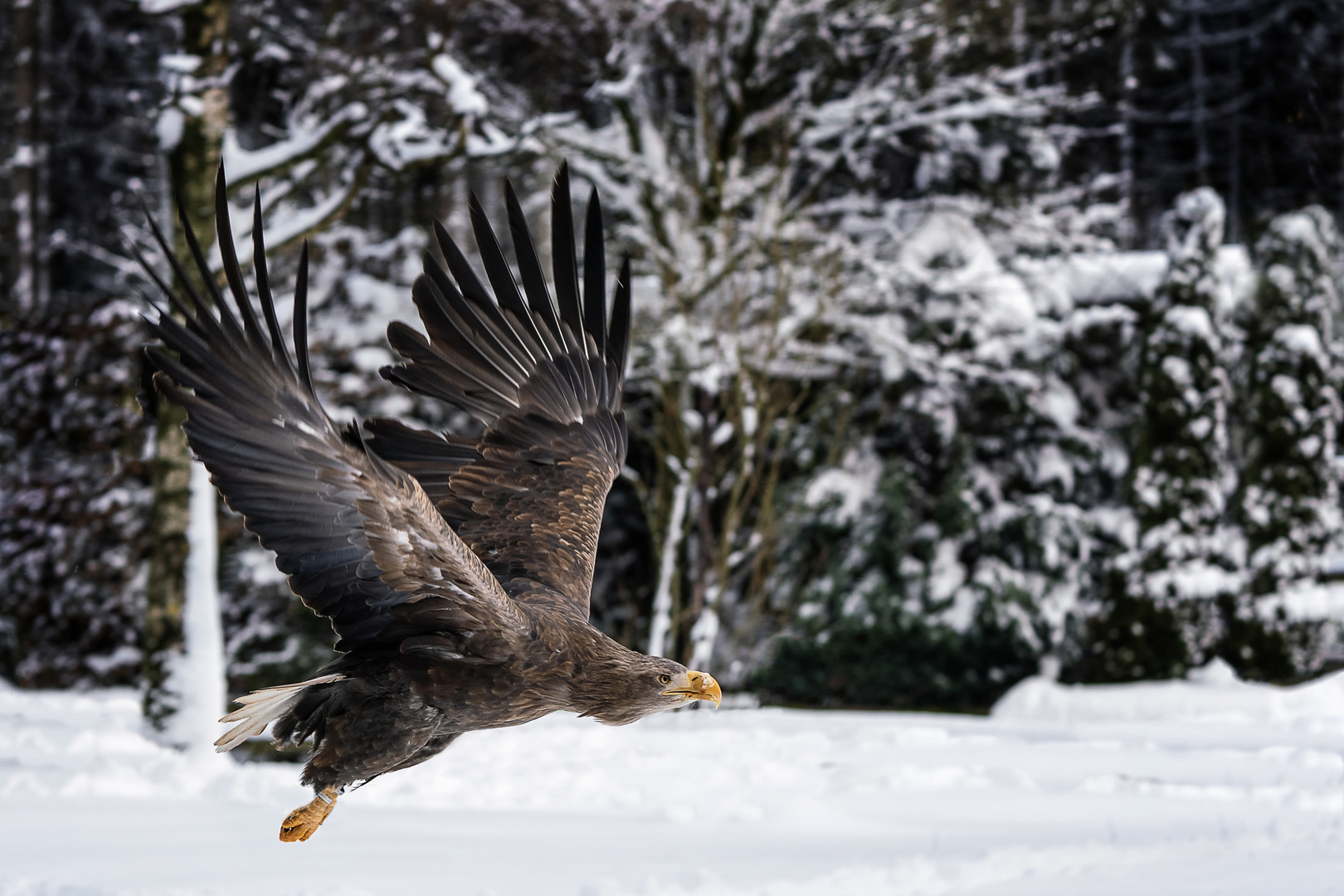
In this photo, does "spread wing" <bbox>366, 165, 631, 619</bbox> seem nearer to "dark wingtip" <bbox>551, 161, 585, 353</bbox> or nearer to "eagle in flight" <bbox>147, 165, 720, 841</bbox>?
"dark wingtip" <bbox>551, 161, 585, 353</bbox>

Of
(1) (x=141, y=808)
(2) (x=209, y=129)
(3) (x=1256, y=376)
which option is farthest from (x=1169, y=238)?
(1) (x=141, y=808)

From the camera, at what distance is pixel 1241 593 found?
962 cm

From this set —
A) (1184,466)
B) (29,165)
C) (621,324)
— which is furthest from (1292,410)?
(29,165)

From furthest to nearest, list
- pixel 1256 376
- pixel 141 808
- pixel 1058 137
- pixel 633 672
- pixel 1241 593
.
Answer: pixel 1058 137, pixel 1256 376, pixel 1241 593, pixel 141 808, pixel 633 672

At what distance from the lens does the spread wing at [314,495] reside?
2.72m

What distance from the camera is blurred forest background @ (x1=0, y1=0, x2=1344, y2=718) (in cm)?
959

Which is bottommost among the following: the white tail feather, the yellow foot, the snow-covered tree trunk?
the snow-covered tree trunk

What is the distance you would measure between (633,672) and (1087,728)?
632 cm

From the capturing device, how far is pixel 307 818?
294cm

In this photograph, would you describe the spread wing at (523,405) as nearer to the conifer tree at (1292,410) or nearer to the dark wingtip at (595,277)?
the dark wingtip at (595,277)

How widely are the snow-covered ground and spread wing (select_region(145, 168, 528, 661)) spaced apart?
5.37 ft

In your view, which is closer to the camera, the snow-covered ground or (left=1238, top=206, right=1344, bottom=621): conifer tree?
the snow-covered ground

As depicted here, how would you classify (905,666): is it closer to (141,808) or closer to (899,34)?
(899,34)

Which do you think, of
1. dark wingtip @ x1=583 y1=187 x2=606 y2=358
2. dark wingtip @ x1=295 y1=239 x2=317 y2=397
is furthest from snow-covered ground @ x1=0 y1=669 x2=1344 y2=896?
dark wingtip @ x1=295 y1=239 x2=317 y2=397
